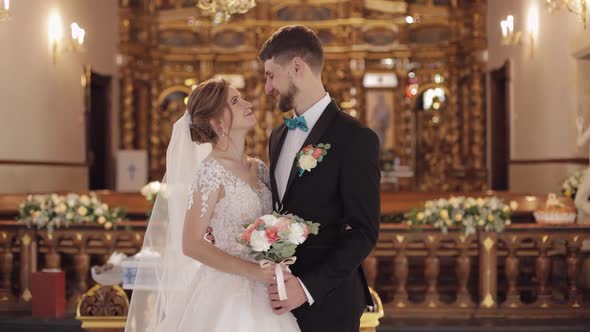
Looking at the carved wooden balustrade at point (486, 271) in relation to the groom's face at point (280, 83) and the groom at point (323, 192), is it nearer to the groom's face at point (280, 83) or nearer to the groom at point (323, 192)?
the groom at point (323, 192)

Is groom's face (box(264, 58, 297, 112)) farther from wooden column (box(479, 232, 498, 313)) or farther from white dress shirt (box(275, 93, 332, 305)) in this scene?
wooden column (box(479, 232, 498, 313))

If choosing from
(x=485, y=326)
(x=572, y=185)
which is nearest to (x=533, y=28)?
(x=572, y=185)

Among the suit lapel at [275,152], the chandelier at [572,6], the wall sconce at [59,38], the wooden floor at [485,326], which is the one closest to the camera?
the suit lapel at [275,152]

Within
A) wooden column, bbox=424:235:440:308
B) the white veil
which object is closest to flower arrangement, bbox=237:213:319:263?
the white veil

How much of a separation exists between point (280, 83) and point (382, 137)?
545 inches

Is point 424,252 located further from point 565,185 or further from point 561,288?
point 565,185

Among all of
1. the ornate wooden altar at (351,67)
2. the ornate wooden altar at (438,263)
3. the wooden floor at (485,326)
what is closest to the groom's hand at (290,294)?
the wooden floor at (485,326)

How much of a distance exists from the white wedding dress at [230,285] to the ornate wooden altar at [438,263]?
386 cm

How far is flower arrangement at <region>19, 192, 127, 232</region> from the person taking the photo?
754 cm

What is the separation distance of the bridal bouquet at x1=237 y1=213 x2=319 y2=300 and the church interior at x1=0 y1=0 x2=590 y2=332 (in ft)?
6.75

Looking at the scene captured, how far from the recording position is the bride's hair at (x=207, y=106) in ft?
11.1

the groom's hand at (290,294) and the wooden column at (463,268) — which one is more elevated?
the groom's hand at (290,294)

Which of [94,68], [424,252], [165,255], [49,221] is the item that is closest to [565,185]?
[424,252]

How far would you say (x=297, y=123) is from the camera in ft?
10.1
